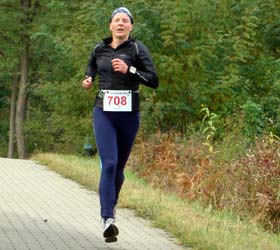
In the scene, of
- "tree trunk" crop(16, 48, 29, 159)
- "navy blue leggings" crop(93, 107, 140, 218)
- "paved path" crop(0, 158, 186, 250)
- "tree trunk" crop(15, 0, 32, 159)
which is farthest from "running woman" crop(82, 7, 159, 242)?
"tree trunk" crop(16, 48, 29, 159)

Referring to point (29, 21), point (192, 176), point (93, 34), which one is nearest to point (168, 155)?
point (192, 176)

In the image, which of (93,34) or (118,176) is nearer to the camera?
(118,176)

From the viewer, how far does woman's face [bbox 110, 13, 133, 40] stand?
7.59 m

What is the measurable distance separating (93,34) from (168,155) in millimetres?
6082

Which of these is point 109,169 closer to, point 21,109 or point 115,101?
point 115,101

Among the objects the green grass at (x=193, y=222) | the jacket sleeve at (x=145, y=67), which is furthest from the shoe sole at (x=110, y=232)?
the jacket sleeve at (x=145, y=67)

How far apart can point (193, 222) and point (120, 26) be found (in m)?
2.15

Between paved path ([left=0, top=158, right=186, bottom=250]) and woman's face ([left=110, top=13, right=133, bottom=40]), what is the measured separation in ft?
5.91

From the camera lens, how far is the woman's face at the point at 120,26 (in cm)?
759

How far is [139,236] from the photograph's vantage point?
26.7 feet

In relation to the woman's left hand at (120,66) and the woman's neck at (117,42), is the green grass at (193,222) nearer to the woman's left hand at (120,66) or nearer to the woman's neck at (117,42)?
the woman's left hand at (120,66)

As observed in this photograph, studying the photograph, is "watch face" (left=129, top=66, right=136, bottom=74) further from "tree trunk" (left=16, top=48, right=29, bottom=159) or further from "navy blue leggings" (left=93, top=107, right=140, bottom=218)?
"tree trunk" (left=16, top=48, right=29, bottom=159)

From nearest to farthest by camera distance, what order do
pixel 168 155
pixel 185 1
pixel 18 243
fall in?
pixel 18 243
pixel 168 155
pixel 185 1

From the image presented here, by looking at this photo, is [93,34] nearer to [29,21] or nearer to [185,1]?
[185,1]
